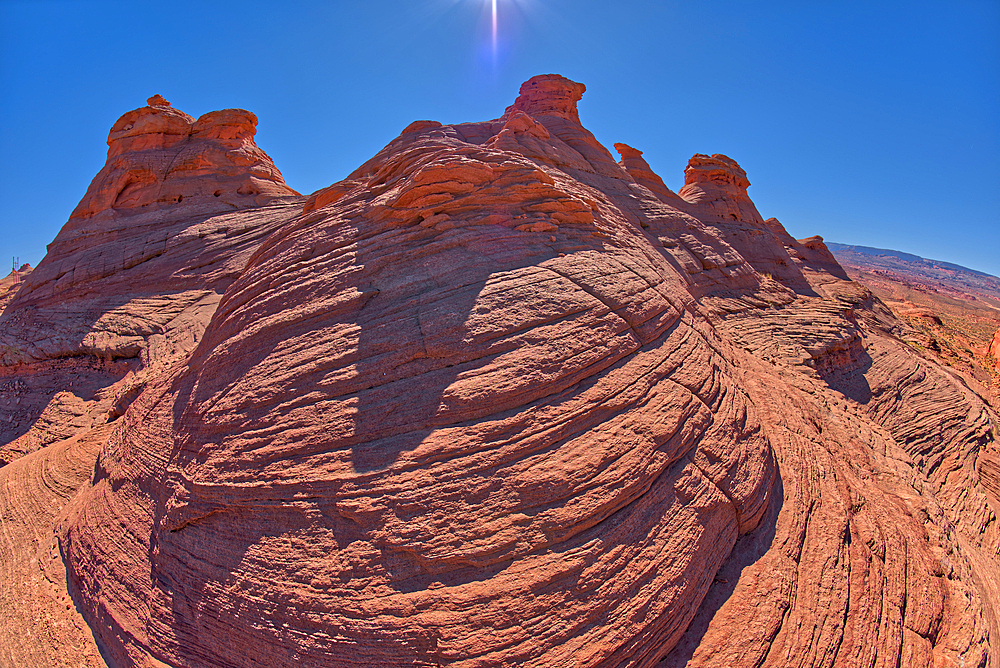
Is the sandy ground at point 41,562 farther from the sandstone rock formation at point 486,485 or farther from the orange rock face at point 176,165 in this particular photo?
the orange rock face at point 176,165

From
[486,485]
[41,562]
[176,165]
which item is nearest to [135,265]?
[176,165]

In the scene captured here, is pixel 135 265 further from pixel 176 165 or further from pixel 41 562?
pixel 41 562

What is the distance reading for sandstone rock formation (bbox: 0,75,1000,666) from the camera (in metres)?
4.37

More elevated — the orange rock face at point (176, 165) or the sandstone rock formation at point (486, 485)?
the orange rock face at point (176, 165)

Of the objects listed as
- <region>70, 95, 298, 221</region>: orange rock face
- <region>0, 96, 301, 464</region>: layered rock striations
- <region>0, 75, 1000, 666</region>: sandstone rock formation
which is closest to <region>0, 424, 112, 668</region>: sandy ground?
<region>0, 75, 1000, 666</region>: sandstone rock formation

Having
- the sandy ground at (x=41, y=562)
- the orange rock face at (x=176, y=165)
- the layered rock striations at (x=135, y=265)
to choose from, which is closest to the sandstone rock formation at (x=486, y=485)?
the sandy ground at (x=41, y=562)

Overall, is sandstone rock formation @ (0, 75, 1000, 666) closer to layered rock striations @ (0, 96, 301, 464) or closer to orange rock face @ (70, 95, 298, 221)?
layered rock striations @ (0, 96, 301, 464)

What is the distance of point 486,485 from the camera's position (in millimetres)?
4660

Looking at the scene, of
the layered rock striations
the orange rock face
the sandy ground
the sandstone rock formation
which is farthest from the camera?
the orange rock face

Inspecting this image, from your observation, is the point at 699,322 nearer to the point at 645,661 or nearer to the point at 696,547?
the point at 696,547

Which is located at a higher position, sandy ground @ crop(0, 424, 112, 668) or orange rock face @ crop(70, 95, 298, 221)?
orange rock face @ crop(70, 95, 298, 221)

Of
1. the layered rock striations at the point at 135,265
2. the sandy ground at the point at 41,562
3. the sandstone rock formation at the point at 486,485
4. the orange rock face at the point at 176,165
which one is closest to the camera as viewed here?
the sandstone rock formation at the point at 486,485

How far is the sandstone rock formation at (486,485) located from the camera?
14.3 feet

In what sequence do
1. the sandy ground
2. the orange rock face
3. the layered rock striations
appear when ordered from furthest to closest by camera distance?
1. the orange rock face
2. the layered rock striations
3. the sandy ground
